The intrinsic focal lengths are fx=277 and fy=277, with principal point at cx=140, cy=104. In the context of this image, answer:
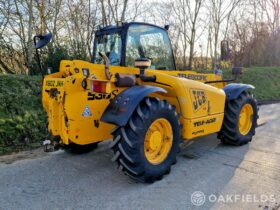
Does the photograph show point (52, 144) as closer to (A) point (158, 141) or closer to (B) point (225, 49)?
(A) point (158, 141)

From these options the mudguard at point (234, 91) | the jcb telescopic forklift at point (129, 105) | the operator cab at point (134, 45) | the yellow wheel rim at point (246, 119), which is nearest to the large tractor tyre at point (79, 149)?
the jcb telescopic forklift at point (129, 105)

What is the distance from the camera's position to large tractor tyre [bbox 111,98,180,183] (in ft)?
10.3

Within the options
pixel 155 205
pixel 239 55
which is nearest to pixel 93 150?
pixel 155 205

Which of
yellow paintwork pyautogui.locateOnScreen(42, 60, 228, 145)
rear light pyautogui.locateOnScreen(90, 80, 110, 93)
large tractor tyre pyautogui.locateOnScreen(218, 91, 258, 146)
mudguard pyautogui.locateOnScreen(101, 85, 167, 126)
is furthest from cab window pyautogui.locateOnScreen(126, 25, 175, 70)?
large tractor tyre pyautogui.locateOnScreen(218, 91, 258, 146)

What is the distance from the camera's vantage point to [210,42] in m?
18.6

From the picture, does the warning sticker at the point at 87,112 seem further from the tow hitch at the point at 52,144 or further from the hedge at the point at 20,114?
the hedge at the point at 20,114

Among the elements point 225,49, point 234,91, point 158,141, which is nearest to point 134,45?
point 158,141

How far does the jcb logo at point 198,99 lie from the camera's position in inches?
154

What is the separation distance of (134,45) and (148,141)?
5.07 ft

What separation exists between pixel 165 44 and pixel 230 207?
9.32 feet

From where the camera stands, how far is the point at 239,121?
5023mm

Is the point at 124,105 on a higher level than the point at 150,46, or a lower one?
lower

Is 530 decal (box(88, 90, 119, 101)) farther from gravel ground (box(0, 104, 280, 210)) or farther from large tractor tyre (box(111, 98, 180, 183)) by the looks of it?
gravel ground (box(0, 104, 280, 210))

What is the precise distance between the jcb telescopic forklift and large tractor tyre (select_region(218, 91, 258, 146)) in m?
0.24
